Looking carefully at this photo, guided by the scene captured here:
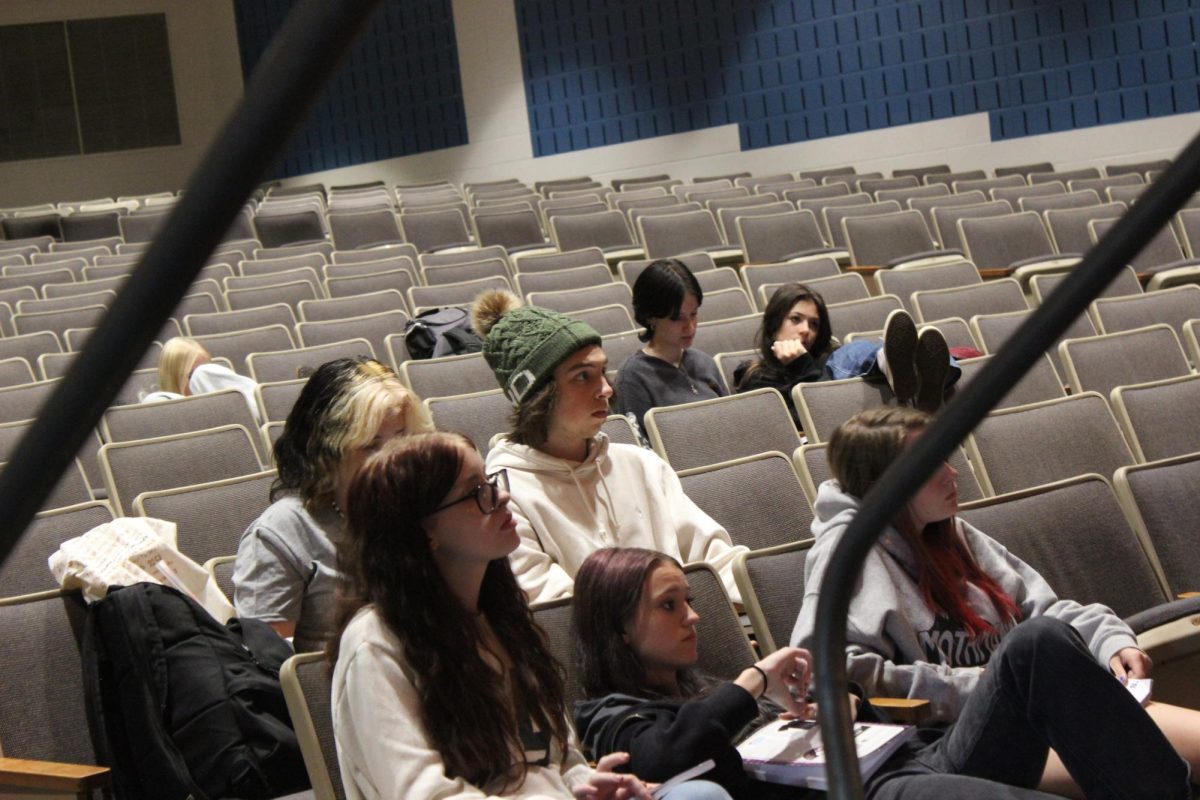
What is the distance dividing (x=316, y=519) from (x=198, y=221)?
6.34 feet

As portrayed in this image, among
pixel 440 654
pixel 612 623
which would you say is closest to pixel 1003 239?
pixel 612 623

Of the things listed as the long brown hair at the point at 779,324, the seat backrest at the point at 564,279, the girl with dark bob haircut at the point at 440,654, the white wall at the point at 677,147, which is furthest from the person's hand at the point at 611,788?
the white wall at the point at 677,147

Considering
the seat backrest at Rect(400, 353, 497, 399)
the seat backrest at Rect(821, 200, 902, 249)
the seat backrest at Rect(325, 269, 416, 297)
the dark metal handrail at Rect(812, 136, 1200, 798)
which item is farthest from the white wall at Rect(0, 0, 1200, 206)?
the dark metal handrail at Rect(812, 136, 1200, 798)

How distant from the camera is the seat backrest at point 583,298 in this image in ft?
15.0

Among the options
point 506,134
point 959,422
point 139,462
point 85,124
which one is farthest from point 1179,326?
point 85,124

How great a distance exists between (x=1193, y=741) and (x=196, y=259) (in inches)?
72.3

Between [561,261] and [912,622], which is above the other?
[561,261]

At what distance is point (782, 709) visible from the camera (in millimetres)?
1937

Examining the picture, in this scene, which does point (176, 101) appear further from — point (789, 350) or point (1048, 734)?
point (1048, 734)

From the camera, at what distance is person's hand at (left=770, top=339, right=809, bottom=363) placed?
11.8 ft

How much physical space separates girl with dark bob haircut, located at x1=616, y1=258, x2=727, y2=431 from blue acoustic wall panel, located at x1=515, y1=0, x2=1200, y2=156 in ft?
23.5

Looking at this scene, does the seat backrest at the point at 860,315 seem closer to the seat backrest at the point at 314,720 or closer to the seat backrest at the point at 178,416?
the seat backrest at the point at 178,416

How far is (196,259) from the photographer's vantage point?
0.30 m

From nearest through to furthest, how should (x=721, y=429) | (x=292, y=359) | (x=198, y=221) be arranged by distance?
1. (x=198, y=221)
2. (x=721, y=429)
3. (x=292, y=359)
